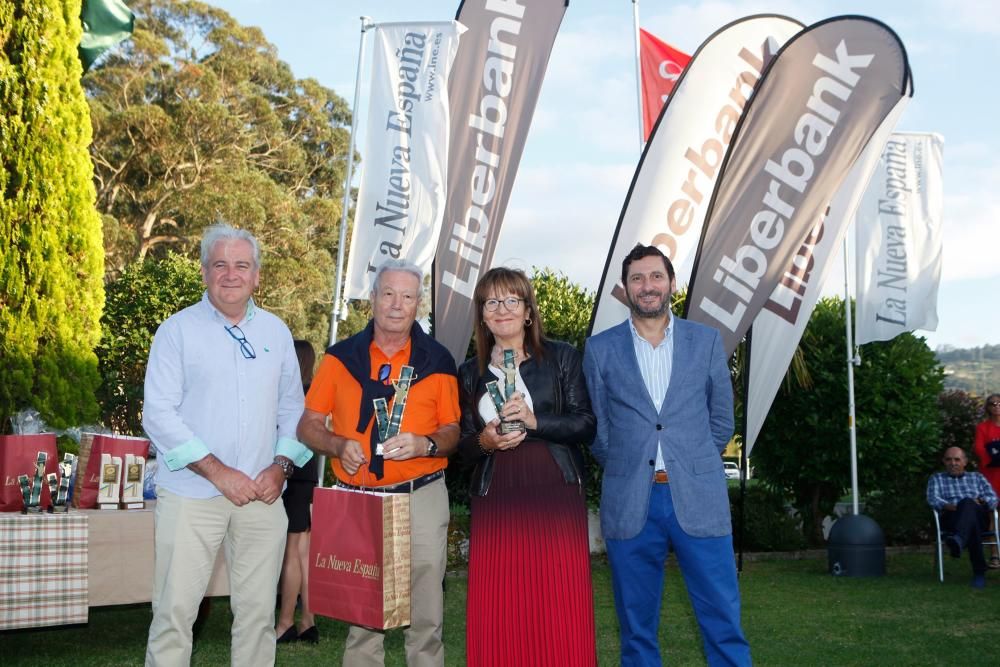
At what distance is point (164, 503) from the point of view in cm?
350

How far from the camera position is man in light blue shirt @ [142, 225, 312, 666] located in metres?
3.43

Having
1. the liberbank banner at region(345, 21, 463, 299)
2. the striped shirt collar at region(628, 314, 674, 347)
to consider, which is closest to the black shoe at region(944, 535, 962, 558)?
the liberbank banner at region(345, 21, 463, 299)

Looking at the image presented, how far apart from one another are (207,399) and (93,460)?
7.35 ft

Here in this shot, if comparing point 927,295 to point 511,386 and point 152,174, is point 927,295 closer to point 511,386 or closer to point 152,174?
point 511,386

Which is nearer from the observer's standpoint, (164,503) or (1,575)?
(164,503)

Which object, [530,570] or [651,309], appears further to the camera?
[651,309]

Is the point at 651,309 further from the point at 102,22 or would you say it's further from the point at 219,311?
the point at 102,22

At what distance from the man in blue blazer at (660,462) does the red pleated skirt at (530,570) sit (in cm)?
23

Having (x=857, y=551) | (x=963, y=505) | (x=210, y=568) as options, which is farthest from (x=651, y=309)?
(x=857, y=551)

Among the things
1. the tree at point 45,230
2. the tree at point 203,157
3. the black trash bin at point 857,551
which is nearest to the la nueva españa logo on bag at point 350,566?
the tree at point 45,230

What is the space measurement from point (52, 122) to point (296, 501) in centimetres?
443

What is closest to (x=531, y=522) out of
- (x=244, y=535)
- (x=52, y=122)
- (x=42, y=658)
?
(x=244, y=535)

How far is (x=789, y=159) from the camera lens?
7676mm

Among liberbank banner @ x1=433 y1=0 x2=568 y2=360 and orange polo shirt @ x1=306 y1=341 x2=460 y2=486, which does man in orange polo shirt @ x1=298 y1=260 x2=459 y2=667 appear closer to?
orange polo shirt @ x1=306 y1=341 x2=460 y2=486
